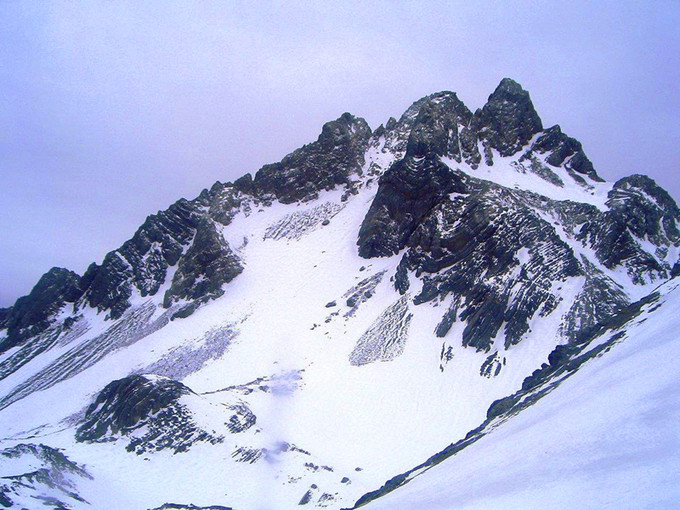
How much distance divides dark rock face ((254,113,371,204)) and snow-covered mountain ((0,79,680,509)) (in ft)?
1.48

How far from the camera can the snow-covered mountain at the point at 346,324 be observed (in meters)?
32.9

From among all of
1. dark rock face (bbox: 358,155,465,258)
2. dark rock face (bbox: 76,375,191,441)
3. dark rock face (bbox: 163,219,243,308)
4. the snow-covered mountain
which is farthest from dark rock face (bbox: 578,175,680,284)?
dark rock face (bbox: 163,219,243,308)

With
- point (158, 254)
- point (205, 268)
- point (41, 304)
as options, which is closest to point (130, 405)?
point (205, 268)

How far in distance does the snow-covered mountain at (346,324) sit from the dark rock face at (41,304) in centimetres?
61

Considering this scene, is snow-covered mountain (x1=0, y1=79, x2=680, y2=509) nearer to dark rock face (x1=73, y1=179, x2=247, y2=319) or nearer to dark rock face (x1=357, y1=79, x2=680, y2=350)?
dark rock face (x1=357, y1=79, x2=680, y2=350)

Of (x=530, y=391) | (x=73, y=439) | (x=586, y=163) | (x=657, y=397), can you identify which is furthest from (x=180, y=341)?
(x=586, y=163)

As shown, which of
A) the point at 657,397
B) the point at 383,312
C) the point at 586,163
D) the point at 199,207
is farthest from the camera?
the point at 199,207

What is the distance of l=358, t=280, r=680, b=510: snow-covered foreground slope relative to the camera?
39.6 feet

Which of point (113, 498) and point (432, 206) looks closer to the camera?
point (113, 498)

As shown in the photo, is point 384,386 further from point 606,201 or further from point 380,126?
point 380,126

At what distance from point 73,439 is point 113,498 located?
13.2 meters

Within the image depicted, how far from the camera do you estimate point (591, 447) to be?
14680mm

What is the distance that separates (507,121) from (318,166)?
3575cm

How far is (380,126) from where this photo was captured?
10588 centimetres
